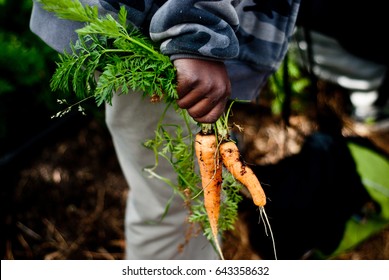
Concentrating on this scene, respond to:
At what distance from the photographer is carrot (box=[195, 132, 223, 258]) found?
117 cm

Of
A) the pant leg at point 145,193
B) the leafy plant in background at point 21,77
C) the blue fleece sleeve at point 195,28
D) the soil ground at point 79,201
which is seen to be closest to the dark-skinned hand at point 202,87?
the blue fleece sleeve at point 195,28

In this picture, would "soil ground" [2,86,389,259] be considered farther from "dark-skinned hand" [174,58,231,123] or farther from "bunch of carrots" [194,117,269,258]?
"dark-skinned hand" [174,58,231,123]

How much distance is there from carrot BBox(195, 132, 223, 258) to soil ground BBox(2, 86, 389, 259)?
0.68 metres

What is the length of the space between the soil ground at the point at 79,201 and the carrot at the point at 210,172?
2.22 ft

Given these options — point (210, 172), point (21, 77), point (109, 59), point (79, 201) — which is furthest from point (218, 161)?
point (21, 77)

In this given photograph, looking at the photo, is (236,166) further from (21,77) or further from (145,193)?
(21,77)

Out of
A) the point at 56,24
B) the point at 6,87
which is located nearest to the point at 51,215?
the point at 6,87

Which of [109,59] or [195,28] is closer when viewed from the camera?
[195,28]

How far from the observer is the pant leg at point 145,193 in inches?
51.5

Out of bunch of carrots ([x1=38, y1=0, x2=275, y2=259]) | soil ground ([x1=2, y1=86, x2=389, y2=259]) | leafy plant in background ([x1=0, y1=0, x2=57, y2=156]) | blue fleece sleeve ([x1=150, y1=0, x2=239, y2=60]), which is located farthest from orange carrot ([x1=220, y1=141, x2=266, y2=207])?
leafy plant in background ([x1=0, y1=0, x2=57, y2=156])

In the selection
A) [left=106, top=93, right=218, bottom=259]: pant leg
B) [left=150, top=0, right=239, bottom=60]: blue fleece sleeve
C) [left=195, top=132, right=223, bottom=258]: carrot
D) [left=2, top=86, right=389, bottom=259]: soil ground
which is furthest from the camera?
[left=2, top=86, right=389, bottom=259]: soil ground

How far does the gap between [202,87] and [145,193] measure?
0.63 meters

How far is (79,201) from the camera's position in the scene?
85.0 inches

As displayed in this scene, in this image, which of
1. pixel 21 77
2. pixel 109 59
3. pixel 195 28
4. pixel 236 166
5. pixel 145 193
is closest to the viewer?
pixel 195 28
